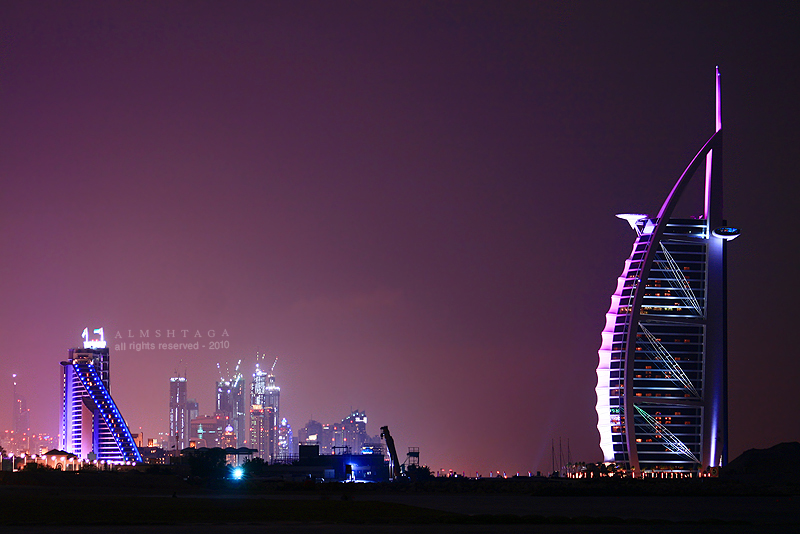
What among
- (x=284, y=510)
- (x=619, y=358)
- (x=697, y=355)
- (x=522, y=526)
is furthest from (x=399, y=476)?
(x=522, y=526)

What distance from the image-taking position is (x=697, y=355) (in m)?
200

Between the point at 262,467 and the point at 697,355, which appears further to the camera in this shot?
the point at 697,355

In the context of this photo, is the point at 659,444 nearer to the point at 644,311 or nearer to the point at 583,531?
the point at 644,311

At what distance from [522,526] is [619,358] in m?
145

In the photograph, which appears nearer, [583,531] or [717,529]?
[583,531]

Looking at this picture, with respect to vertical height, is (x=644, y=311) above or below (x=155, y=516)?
above

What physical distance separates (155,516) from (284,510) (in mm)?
10930

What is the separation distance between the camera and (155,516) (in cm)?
5566

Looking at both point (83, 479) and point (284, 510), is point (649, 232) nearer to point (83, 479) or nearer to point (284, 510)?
point (83, 479)

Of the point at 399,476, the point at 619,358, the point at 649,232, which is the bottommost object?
the point at 399,476

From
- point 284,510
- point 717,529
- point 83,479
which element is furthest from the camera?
point 83,479

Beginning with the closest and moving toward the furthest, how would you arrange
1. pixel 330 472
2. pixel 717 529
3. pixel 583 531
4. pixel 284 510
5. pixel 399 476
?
pixel 583 531
pixel 717 529
pixel 284 510
pixel 330 472
pixel 399 476

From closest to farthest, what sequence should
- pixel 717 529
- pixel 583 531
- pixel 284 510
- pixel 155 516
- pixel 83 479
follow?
pixel 583 531, pixel 717 529, pixel 155 516, pixel 284 510, pixel 83 479

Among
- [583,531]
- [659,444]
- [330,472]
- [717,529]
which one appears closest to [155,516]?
[583,531]
